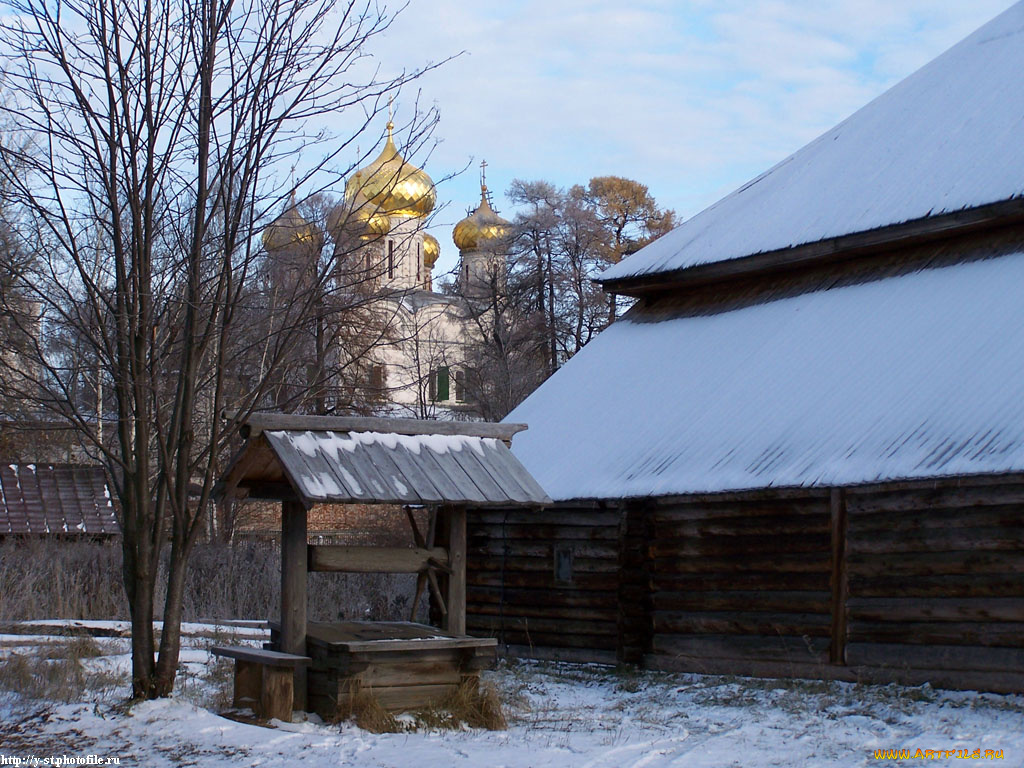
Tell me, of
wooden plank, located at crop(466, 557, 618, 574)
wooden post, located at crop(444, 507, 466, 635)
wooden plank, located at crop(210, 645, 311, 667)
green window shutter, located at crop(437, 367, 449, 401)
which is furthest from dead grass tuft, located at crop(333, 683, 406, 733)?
green window shutter, located at crop(437, 367, 449, 401)

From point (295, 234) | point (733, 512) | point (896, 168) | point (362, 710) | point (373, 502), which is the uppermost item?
point (896, 168)

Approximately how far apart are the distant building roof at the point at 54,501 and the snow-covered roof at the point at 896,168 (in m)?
10.1

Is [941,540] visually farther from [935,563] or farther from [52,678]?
[52,678]

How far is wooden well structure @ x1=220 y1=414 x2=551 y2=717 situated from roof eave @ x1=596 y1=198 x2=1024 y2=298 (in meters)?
6.41

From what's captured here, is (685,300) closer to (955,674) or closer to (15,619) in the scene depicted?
(955,674)

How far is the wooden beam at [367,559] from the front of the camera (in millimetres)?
8320

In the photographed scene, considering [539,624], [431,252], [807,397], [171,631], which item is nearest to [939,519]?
[807,397]

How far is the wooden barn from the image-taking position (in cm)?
1025

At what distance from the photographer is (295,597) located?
826 centimetres

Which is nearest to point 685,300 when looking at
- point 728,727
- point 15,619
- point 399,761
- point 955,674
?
point 955,674

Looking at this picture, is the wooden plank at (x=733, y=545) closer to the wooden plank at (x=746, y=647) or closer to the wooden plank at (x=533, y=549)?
the wooden plank at (x=533, y=549)

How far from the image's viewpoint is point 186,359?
7.99 metres

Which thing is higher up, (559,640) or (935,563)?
(935,563)

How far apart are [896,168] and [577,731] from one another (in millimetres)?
8881
